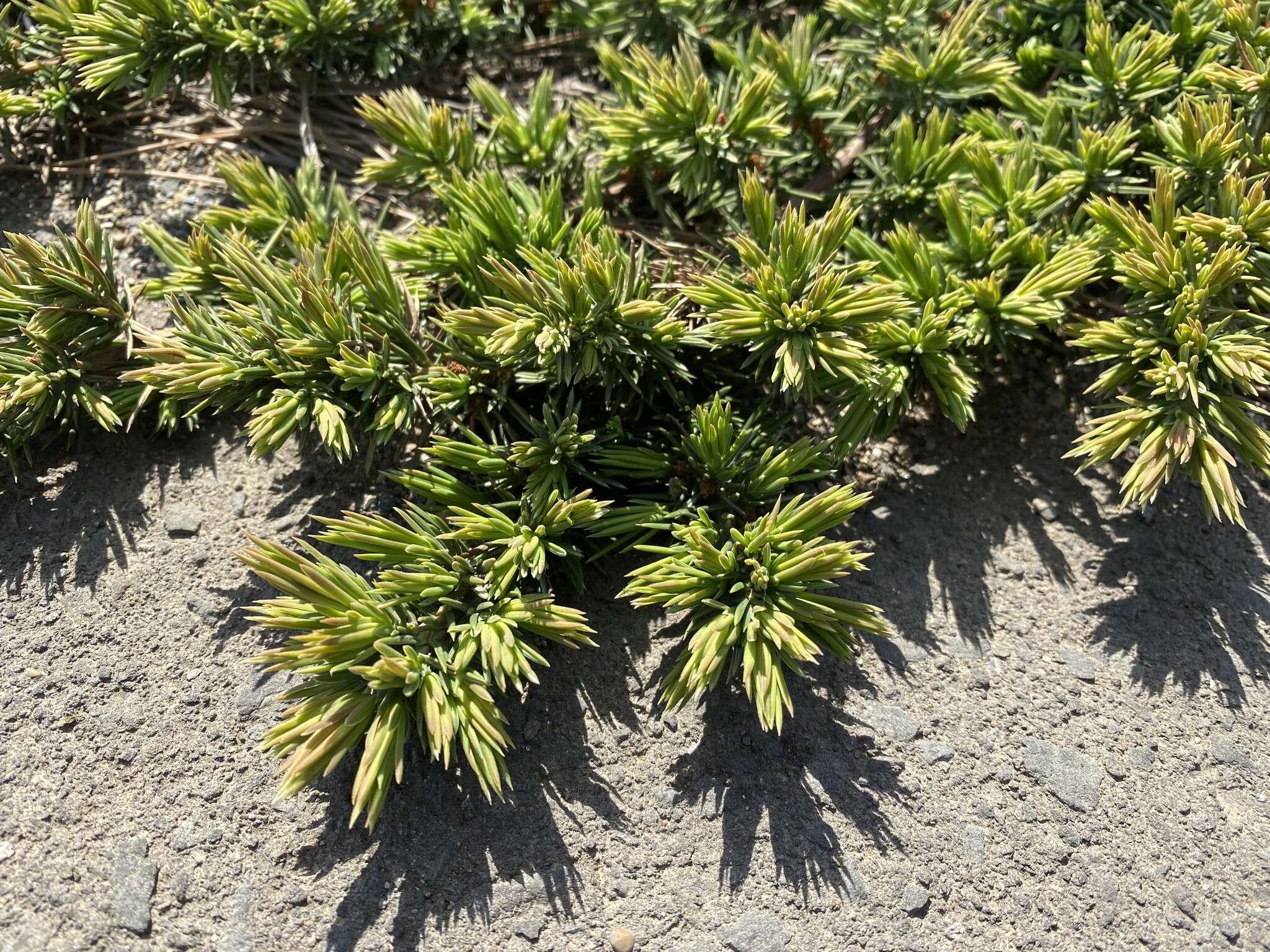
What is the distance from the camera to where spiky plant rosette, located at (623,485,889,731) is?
1.74 metres

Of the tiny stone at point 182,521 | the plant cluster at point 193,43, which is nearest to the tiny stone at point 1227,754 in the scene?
the tiny stone at point 182,521

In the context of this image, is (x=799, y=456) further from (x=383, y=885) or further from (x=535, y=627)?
(x=383, y=885)

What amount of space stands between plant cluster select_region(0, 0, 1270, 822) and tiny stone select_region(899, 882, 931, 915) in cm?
45

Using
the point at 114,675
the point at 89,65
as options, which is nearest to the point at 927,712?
the point at 114,675

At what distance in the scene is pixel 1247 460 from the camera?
192 centimetres

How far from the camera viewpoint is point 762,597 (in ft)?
5.92

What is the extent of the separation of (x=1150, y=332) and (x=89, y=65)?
2.60 metres

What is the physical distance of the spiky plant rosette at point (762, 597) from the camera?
1.74 meters

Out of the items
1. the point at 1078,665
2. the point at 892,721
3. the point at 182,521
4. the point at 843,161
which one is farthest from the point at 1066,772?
the point at 182,521

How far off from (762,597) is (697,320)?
759 mm

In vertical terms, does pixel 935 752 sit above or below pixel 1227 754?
above

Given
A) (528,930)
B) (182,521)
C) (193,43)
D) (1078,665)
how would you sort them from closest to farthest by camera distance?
(528,930), (1078,665), (182,521), (193,43)

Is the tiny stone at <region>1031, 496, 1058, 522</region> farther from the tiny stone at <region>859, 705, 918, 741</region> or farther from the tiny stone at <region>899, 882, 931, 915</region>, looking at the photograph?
the tiny stone at <region>899, 882, 931, 915</region>

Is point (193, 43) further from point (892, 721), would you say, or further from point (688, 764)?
point (892, 721)
